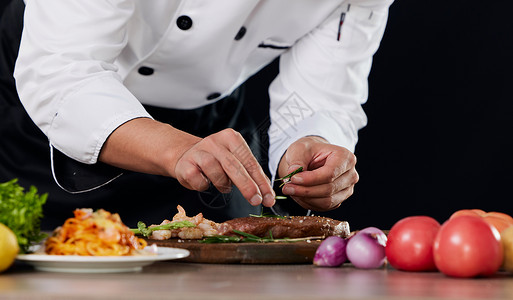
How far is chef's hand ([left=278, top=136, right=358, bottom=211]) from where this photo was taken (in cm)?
147

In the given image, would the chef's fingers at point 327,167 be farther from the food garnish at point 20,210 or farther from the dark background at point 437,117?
the dark background at point 437,117

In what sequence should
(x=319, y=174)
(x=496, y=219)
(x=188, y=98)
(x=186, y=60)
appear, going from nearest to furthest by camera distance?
(x=496, y=219) < (x=319, y=174) < (x=186, y=60) < (x=188, y=98)

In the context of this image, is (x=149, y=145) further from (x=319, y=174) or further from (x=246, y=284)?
(x=246, y=284)

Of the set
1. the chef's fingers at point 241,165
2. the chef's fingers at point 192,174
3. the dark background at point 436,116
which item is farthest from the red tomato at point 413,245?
the dark background at point 436,116

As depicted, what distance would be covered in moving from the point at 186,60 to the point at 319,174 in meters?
0.58

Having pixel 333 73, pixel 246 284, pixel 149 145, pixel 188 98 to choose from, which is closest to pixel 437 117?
pixel 333 73

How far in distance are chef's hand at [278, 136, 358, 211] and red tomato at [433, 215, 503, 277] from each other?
1.82ft

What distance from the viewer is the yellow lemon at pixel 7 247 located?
2.76 feet

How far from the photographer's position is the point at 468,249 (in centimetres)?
88

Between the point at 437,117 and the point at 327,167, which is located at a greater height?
the point at 437,117

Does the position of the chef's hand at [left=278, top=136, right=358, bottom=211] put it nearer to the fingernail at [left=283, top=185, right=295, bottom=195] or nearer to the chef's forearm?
the fingernail at [left=283, top=185, right=295, bottom=195]

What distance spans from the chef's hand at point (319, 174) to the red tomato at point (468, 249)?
0.55 meters

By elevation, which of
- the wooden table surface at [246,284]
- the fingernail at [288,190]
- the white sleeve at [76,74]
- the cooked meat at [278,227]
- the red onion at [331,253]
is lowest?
the wooden table surface at [246,284]

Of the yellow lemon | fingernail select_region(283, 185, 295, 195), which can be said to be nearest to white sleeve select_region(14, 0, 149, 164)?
fingernail select_region(283, 185, 295, 195)
